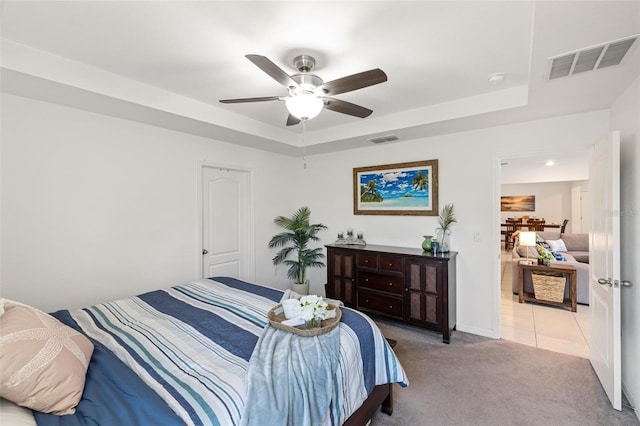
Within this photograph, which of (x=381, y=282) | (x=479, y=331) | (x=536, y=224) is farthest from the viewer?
(x=536, y=224)

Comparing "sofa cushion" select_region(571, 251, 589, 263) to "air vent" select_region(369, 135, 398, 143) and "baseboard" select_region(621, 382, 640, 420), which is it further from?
"air vent" select_region(369, 135, 398, 143)

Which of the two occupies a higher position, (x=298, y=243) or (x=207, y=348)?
(x=298, y=243)

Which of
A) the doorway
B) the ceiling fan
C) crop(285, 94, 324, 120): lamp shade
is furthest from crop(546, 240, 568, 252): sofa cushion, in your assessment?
crop(285, 94, 324, 120): lamp shade

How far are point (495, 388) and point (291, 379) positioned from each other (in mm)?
1977

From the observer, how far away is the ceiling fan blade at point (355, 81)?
1651 mm

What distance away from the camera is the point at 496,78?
7.88ft

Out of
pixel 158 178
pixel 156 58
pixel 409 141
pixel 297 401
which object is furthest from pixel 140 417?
pixel 409 141

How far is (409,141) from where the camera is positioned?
3.80 meters

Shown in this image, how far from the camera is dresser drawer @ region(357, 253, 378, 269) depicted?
3611mm

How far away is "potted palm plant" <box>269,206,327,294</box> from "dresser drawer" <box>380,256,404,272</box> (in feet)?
4.10

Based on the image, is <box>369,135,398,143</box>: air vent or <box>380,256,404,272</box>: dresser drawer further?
<box>369,135,398,143</box>: air vent

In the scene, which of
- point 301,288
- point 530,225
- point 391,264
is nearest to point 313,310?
point 391,264

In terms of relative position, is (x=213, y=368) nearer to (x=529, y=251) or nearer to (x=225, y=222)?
(x=225, y=222)

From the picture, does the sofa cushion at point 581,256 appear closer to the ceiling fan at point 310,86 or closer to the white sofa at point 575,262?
the white sofa at point 575,262
